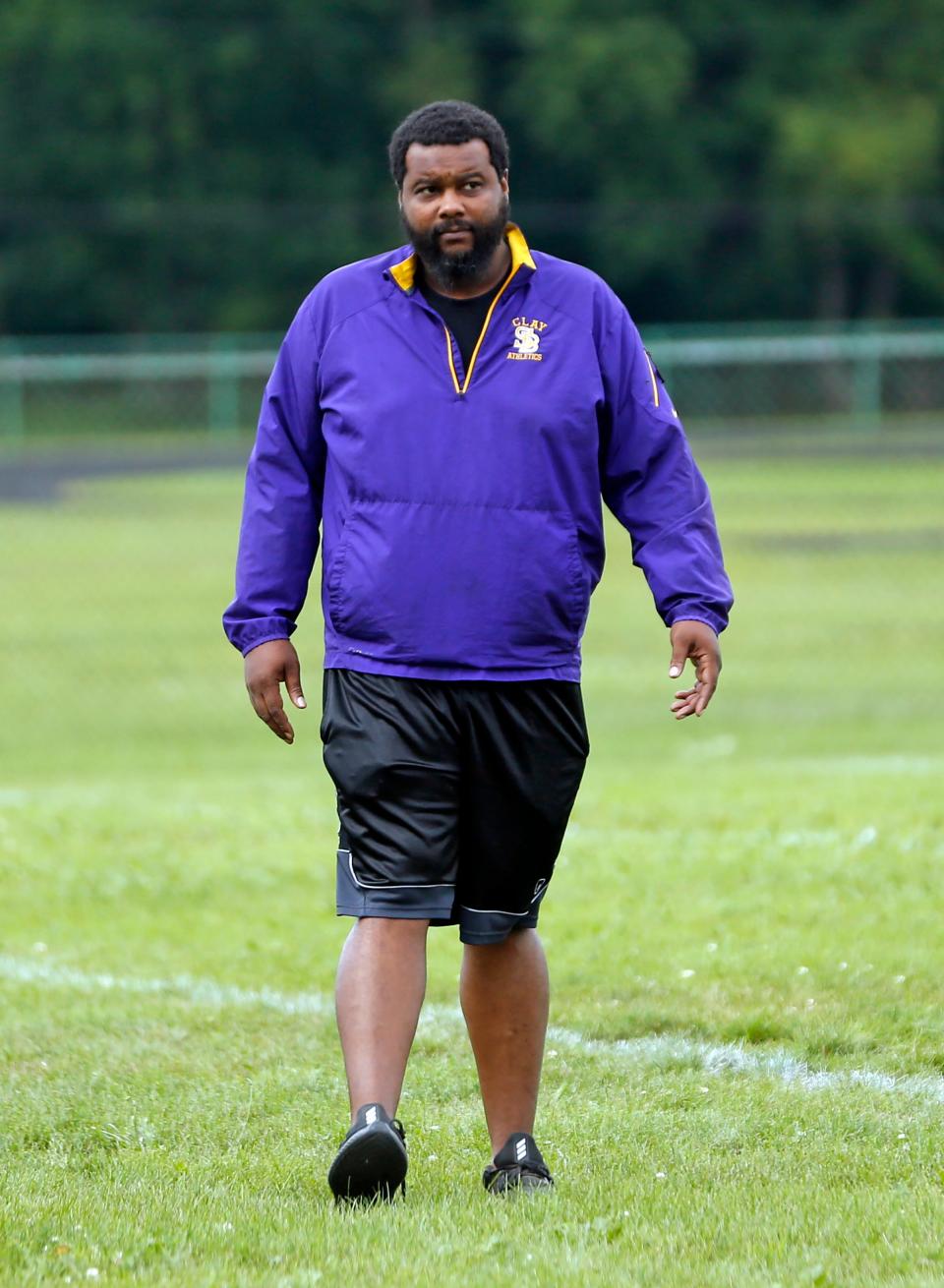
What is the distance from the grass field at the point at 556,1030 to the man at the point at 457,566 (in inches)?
12.4

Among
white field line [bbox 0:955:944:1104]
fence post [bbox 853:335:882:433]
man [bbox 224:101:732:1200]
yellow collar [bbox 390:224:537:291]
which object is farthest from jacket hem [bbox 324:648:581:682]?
fence post [bbox 853:335:882:433]

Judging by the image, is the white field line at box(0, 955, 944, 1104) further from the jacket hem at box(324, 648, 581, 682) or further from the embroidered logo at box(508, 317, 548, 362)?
the embroidered logo at box(508, 317, 548, 362)

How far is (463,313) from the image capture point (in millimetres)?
3930

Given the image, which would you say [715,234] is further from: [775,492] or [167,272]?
[775,492]

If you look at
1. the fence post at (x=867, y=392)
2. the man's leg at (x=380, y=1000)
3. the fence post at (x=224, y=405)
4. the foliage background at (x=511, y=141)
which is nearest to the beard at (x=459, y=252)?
the man's leg at (x=380, y=1000)

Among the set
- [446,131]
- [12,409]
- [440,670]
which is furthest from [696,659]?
[12,409]

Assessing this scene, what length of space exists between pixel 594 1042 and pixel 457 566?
172 cm

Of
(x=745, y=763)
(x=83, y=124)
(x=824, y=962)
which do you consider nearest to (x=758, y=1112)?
(x=824, y=962)

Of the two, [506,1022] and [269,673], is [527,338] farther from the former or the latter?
[506,1022]

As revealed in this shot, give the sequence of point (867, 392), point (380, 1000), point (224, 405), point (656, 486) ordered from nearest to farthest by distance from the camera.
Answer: point (380, 1000)
point (656, 486)
point (224, 405)
point (867, 392)

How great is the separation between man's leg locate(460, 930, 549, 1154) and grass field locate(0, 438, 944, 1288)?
15cm

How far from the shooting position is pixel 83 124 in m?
44.0

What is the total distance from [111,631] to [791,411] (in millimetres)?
15675

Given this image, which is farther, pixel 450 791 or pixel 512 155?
pixel 512 155
